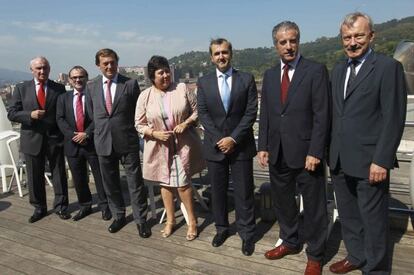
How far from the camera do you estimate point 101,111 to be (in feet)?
11.1

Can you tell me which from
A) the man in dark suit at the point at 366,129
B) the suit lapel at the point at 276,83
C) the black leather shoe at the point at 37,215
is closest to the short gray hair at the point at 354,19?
the man in dark suit at the point at 366,129

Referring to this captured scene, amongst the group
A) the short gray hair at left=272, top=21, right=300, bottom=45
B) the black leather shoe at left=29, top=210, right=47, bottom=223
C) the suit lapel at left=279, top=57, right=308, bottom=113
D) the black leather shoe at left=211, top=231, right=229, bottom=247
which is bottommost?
the black leather shoe at left=29, top=210, right=47, bottom=223

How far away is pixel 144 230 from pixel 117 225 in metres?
0.33

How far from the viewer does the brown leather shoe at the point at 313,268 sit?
8.38 ft

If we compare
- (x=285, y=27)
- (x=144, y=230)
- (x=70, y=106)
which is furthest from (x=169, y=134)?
(x=285, y=27)

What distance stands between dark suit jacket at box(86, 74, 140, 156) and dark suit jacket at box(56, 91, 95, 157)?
26 cm

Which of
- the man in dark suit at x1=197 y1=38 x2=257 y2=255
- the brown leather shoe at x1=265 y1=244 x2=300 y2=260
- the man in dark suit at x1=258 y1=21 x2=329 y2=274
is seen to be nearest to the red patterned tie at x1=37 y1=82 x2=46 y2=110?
the man in dark suit at x1=197 y1=38 x2=257 y2=255

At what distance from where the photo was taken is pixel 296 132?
99.7 inches

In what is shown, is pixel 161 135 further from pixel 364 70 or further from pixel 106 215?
pixel 364 70

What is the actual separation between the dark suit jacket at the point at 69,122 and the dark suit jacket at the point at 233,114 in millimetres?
1268

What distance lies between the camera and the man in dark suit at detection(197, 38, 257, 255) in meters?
2.87

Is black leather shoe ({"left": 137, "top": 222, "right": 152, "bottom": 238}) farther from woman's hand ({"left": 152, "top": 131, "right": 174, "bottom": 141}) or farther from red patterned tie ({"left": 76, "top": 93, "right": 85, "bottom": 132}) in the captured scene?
red patterned tie ({"left": 76, "top": 93, "right": 85, "bottom": 132})

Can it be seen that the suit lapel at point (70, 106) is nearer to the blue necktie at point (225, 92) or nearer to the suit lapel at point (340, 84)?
the blue necktie at point (225, 92)

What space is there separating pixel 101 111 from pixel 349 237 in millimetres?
2216
